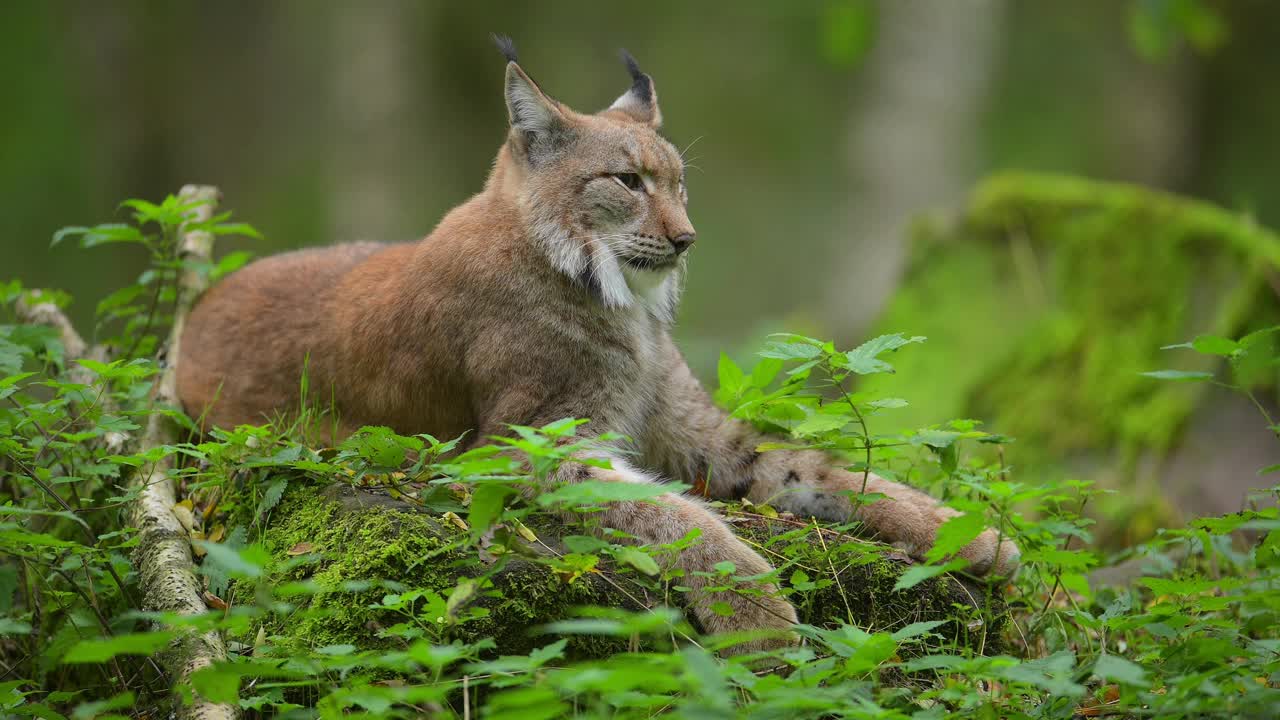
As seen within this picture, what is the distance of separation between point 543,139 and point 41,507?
221 cm

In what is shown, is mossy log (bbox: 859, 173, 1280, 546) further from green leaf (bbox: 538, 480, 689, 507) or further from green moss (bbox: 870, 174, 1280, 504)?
green leaf (bbox: 538, 480, 689, 507)

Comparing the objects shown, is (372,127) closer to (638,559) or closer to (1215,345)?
(638,559)

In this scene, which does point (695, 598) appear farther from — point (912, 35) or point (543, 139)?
point (912, 35)

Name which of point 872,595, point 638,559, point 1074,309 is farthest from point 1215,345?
point 1074,309

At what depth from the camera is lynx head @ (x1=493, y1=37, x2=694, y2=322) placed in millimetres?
4195

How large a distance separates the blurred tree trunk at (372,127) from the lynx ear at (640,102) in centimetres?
784

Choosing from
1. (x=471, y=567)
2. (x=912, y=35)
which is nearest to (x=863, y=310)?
(x=912, y=35)

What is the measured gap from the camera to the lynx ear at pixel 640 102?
479 centimetres

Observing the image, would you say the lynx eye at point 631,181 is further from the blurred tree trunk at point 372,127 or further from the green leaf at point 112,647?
the blurred tree trunk at point 372,127

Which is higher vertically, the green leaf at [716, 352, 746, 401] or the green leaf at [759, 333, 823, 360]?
the green leaf at [759, 333, 823, 360]

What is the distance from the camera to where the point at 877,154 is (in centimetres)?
1270

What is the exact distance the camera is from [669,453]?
439 cm

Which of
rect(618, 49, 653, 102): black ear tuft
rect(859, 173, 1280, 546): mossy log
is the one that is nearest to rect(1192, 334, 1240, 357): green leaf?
rect(618, 49, 653, 102): black ear tuft

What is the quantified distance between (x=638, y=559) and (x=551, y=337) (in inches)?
56.7
